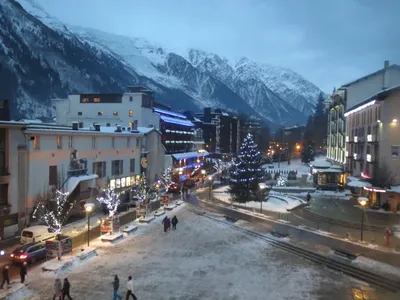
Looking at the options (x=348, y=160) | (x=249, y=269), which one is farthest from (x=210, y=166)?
(x=249, y=269)

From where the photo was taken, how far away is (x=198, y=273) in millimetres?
22062

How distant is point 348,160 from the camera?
62.7 m

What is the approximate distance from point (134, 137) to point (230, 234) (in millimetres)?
24641

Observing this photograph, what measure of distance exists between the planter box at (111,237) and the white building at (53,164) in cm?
781

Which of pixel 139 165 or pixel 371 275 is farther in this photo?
pixel 139 165

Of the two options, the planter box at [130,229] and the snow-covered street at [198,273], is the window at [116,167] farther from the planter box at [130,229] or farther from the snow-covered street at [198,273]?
the snow-covered street at [198,273]

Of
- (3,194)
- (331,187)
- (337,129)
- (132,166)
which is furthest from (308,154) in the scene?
(3,194)

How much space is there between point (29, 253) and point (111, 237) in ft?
22.0

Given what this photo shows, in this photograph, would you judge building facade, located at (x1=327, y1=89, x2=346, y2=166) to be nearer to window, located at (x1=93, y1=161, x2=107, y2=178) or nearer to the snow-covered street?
window, located at (x1=93, y1=161, x2=107, y2=178)

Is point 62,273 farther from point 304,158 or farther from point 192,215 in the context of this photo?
point 304,158

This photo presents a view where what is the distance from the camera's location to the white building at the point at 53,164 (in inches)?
1198

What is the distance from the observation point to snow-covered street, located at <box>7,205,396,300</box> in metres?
19.1

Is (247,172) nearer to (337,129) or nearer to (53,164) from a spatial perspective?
(53,164)

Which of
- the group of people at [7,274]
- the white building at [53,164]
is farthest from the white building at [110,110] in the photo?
the group of people at [7,274]
